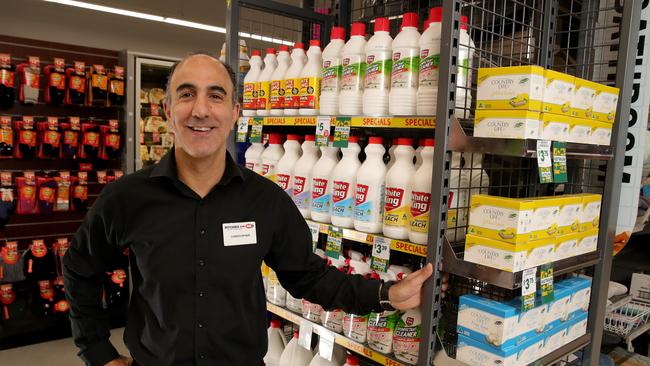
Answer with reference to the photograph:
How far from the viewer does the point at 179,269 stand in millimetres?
1619

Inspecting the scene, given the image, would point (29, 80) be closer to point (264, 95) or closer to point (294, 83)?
point (264, 95)

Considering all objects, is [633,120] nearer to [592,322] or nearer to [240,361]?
[592,322]

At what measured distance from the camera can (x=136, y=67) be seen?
4867 mm

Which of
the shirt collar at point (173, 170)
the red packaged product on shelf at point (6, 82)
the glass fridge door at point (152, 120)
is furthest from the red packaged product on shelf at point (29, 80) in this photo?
the shirt collar at point (173, 170)

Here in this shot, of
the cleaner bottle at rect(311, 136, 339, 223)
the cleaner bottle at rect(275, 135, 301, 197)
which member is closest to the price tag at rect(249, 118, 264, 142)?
the cleaner bottle at rect(275, 135, 301, 197)

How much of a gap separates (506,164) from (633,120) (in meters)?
0.64

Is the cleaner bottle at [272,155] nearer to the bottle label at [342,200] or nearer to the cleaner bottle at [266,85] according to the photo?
the cleaner bottle at [266,85]

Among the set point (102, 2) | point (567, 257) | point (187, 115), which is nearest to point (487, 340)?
point (567, 257)

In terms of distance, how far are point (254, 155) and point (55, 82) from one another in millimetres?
2962

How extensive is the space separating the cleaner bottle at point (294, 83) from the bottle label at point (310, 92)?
5 cm

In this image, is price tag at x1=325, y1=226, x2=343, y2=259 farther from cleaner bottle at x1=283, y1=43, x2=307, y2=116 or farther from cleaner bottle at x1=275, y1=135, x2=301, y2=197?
cleaner bottle at x1=283, y1=43, x2=307, y2=116

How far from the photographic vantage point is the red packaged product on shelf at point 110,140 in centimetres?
478

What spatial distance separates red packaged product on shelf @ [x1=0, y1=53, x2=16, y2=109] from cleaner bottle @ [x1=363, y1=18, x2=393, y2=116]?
3.82m

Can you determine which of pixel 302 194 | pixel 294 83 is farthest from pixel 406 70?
pixel 302 194
